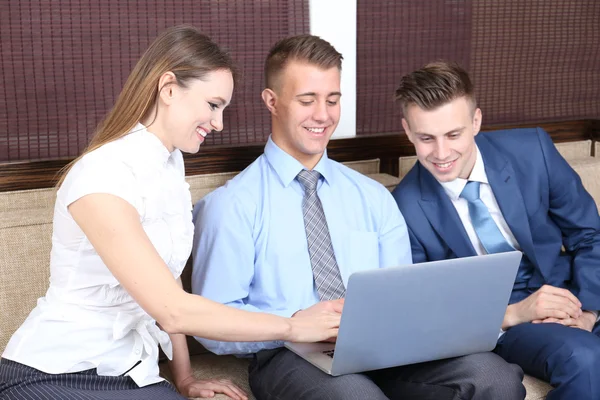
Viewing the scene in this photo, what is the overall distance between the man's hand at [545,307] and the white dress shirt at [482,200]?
8.7 inches

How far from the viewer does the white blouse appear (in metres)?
1.71

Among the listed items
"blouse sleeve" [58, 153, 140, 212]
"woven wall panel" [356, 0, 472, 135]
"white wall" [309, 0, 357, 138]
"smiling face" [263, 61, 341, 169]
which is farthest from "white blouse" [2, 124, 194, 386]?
"woven wall panel" [356, 0, 472, 135]

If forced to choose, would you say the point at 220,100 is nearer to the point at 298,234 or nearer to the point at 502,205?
the point at 298,234

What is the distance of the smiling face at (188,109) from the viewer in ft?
5.94

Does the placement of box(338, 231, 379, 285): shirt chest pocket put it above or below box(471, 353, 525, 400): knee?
above

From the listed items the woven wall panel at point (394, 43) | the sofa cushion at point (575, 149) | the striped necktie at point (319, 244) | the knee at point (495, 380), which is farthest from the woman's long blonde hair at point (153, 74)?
the sofa cushion at point (575, 149)

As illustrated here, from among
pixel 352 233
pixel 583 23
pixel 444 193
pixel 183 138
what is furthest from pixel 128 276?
pixel 583 23

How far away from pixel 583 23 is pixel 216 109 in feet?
7.65

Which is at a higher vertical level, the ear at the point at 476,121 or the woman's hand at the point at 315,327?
the ear at the point at 476,121

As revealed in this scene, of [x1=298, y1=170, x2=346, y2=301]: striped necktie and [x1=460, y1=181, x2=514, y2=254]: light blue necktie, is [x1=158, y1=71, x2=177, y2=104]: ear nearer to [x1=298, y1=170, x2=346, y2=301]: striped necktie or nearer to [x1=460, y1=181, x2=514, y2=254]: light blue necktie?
[x1=298, y1=170, x2=346, y2=301]: striped necktie

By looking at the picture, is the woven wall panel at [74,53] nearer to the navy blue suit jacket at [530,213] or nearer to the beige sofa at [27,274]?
the beige sofa at [27,274]

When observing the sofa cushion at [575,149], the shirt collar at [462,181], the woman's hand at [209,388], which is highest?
the shirt collar at [462,181]

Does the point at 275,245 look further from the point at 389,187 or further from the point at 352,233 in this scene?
the point at 389,187

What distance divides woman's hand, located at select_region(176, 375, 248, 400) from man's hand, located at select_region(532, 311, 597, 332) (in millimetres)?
835
